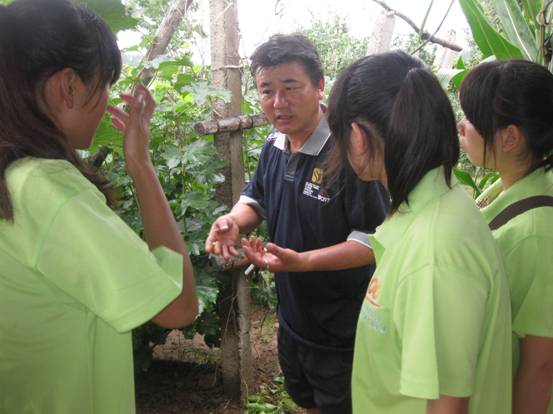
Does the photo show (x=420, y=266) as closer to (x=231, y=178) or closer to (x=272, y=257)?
(x=272, y=257)

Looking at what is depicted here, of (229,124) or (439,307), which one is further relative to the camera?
(229,124)

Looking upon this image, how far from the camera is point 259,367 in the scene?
2.93 metres

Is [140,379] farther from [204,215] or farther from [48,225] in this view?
[48,225]

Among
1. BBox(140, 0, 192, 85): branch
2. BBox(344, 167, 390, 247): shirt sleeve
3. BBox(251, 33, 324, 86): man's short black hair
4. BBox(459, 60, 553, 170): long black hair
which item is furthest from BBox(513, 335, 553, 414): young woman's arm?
BBox(140, 0, 192, 85): branch

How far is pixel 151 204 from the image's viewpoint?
104 centimetres

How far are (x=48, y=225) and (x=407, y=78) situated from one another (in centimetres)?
72

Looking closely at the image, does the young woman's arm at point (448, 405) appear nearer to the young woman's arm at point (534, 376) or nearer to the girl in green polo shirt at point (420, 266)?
the girl in green polo shirt at point (420, 266)

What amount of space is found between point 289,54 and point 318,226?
0.65m

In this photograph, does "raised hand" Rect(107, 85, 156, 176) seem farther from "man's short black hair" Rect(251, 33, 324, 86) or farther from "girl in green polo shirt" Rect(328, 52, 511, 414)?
"man's short black hair" Rect(251, 33, 324, 86)

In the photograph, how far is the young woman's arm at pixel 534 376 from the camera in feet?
3.60

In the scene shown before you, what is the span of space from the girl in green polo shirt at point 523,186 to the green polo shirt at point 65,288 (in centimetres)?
78

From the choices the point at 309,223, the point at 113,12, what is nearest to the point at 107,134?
the point at 113,12

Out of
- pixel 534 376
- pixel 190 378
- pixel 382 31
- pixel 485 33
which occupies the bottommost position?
pixel 190 378

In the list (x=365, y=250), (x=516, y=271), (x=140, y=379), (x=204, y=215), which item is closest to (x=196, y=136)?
(x=204, y=215)
